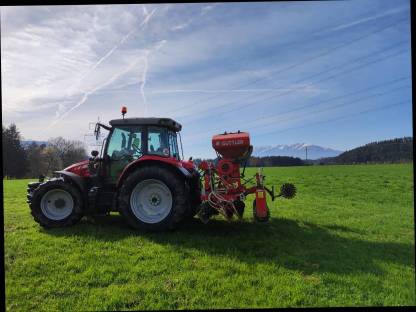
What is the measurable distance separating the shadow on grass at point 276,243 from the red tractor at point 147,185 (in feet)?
0.90

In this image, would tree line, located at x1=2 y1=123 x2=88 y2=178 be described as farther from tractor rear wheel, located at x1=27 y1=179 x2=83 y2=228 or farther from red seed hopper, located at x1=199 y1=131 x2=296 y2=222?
red seed hopper, located at x1=199 y1=131 x2=296 y2=222

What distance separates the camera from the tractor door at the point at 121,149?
6.30m

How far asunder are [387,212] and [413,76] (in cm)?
541

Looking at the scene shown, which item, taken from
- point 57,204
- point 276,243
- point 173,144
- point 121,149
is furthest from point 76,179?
point 276,243

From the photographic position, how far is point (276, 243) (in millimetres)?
5211

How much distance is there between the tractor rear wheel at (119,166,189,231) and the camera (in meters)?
5.64

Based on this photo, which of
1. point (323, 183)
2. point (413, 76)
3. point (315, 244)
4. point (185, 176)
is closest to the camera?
point (413, 76)

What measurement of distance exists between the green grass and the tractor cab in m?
0.94

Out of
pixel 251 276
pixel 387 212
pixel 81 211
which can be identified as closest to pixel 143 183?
pixel 81 211

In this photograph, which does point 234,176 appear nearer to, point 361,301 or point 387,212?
point 361,301

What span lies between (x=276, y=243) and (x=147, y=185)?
2.09 metres

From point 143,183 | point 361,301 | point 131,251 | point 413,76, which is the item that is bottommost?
point 361,301

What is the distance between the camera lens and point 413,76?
11.2 feet

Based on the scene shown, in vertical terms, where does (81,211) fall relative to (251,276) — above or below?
above
